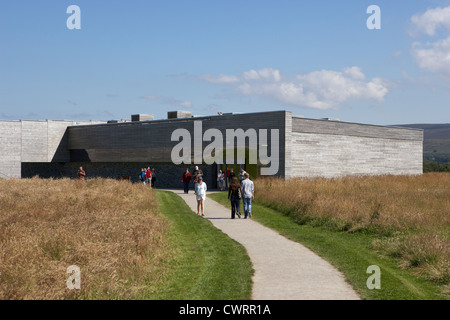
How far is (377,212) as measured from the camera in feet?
59.7

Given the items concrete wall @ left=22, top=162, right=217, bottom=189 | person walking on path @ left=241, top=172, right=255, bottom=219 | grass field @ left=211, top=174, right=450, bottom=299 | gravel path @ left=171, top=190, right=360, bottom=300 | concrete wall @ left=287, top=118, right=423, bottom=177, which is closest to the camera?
gravel path @ left=171, top=190, right=360, bottom=300

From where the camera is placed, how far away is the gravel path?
Result: 9.45 meters

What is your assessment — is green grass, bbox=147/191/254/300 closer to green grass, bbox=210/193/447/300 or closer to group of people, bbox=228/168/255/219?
green grass, bbox=210/193/447/300

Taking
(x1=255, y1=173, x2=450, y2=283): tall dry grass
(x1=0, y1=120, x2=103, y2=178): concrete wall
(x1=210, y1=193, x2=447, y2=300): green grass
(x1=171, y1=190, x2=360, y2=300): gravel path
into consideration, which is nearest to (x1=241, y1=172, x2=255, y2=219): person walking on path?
(x1=210, y1=193, x2=447, y2=300): green grass

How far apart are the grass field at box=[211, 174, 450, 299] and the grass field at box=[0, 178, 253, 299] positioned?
253cm

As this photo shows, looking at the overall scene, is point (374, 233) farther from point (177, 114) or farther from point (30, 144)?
point (30, 144)

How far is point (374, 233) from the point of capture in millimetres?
16734

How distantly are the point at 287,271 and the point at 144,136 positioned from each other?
42118 mm

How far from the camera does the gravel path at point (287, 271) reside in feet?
31.0

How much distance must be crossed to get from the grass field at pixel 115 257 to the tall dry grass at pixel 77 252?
16 mm

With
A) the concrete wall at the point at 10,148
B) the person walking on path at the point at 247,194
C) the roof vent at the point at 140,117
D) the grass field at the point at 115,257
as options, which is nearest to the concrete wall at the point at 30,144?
the concrete wall at the point at 10,148

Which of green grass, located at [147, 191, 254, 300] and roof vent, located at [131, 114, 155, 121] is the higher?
roof vent, located at [131, 114, 155, 121]

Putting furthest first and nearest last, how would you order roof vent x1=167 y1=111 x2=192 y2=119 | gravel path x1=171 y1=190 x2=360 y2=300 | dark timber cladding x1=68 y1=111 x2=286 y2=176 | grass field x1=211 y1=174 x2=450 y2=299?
roof vent x1=167 y1=111 x2=192 y2=119 → dark timber cladding x1=68 y1=111 x2=286 y2=176 → grass field x1=211 y1=174 x2=450 y2=299 → gravel path x1=171 y1=190 x2=360 y2=300

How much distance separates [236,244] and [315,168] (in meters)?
30.7
